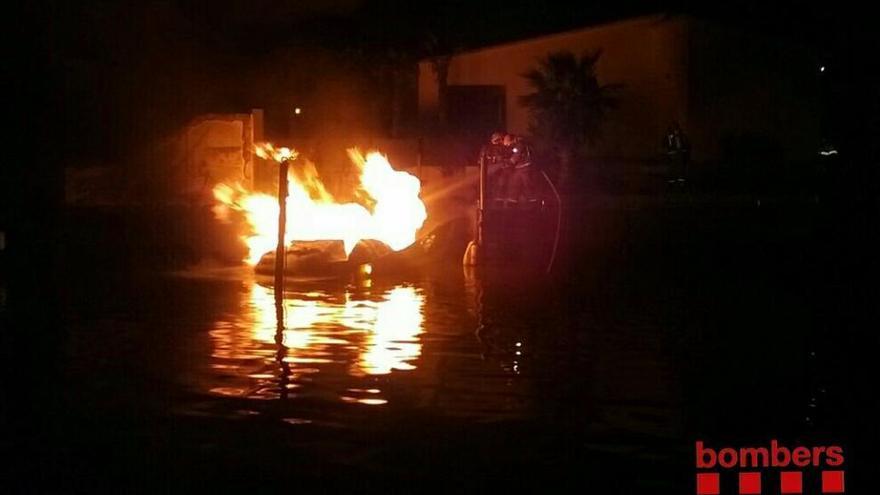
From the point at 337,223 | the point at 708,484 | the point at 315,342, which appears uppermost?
the point at 337,223

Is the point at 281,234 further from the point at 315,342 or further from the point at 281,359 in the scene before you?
the point at 281,359

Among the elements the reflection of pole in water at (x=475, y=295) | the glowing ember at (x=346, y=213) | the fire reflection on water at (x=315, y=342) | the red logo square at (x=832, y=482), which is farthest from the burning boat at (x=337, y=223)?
the red logo square at (x=832, y=482)

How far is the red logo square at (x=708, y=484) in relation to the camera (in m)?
8.27

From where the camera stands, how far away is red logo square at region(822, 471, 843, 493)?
823cm

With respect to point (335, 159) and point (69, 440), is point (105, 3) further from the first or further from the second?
point (69, 440)

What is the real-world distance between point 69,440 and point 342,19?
38.6 metres

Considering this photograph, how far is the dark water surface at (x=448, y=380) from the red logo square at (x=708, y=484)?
1.12 feet

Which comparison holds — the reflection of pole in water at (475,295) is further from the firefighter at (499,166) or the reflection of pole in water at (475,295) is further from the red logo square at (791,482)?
the red logo square at (791,482)

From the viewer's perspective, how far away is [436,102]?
40344mm

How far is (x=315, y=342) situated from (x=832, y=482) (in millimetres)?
7807

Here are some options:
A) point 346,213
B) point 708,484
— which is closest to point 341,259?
point 346,213

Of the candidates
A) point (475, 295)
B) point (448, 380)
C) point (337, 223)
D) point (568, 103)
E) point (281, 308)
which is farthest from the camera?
point (568, 103)

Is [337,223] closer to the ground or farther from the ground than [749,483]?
farther from the ground

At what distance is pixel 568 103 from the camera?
35625mm
